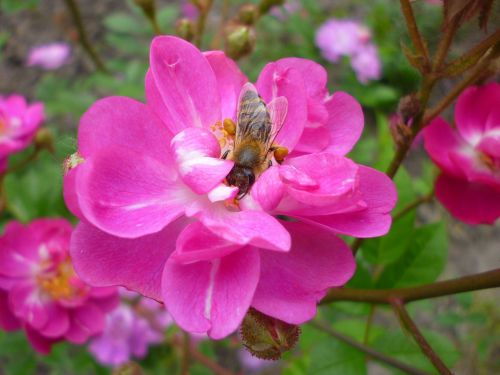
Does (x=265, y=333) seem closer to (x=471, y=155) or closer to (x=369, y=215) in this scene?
(x=369, y=215)

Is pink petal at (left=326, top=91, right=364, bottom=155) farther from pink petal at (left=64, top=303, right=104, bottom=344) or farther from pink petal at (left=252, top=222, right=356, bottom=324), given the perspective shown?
pink petal at (left=64, top=303, right=104, bottom=344)

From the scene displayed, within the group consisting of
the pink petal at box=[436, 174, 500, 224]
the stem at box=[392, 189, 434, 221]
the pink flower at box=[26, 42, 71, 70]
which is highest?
the pink petal at box=[436, 174, 500, 224]

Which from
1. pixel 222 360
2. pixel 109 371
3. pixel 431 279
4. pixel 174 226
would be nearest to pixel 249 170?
pixel 174 226

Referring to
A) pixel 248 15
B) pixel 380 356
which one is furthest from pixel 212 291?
pixel 248 15

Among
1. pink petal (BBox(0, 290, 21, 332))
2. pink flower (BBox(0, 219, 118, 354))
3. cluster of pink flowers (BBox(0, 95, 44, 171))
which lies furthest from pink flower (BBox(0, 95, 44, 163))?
pink petal (BBox(0, 290, 21, 332))

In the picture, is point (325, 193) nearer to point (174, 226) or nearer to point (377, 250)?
point (174, 226)
